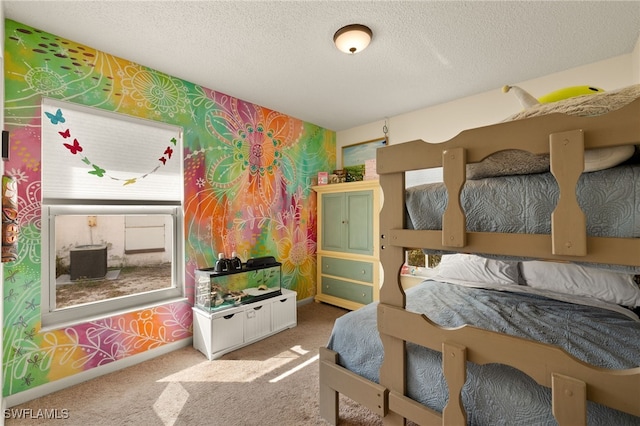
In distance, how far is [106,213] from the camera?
2.19 metres

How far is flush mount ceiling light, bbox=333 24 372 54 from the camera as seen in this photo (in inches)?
70.7

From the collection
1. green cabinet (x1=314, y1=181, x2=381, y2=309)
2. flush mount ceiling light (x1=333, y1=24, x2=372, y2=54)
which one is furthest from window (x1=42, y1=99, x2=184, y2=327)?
green cabinet (x1=314, y1=181, x2=381, y2=309)

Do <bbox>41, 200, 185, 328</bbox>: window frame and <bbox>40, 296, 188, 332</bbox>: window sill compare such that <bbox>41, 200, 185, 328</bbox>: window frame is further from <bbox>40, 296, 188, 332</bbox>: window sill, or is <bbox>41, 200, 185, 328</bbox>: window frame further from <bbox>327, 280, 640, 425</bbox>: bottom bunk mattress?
<bbox>327, 280, 640, 425</bbox>: bottom bunk mattress

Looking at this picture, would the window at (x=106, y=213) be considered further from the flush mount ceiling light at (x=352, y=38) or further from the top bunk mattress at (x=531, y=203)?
the top bunk mattress at (x=531, y=203)

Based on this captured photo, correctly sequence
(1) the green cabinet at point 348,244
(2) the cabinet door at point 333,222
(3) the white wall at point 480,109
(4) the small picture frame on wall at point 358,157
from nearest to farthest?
(3) the white wall at point 480,109 → (1) the green cabinet at point 348,244 → (2) the cabinet door at point 333,222 → (4) the small picture frame on wall at point 358,157

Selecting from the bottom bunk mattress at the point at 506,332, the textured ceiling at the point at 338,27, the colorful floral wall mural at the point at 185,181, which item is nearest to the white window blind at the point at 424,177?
the textured ceiling at the point at 338,27

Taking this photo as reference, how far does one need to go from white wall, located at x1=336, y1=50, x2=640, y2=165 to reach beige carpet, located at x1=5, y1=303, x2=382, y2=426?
2.68 metres

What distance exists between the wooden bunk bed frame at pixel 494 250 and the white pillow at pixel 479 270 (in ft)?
3.65

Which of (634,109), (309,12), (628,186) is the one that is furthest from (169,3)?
(628,186)

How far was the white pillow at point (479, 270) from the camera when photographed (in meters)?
2.09

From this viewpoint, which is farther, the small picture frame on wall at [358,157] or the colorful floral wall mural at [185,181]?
the small picture frame on wall at [358,157]

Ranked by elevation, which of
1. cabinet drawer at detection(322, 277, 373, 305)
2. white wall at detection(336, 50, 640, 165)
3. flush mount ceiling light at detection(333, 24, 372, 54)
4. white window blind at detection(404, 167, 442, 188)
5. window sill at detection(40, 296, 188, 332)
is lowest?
cabinet drawer at detection(322, 277, 373, 305)

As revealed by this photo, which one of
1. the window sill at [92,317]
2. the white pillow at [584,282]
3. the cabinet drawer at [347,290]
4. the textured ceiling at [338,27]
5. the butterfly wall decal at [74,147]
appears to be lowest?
the cabinet drawer at [347,290]

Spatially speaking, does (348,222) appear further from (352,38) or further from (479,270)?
(352,38)
